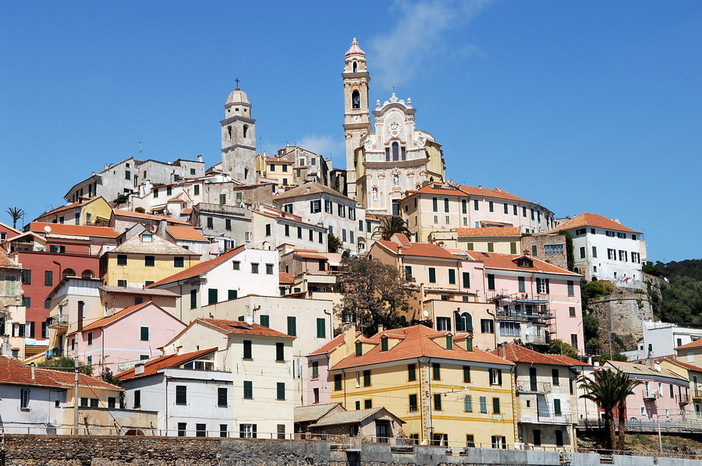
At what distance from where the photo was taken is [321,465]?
57625 mm

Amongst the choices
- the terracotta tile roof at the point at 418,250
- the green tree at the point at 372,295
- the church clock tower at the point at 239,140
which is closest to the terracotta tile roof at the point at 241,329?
the green tree at the point at 372,295

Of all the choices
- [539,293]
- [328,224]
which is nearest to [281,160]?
[328,224]

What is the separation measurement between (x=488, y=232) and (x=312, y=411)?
168ft

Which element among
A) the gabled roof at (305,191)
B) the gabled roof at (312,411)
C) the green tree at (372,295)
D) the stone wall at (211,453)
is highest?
the gabled roof at (305,191)

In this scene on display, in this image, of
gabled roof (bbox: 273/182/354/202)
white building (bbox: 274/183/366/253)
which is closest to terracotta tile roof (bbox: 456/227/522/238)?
white building (bbox: 274/183/366/253)

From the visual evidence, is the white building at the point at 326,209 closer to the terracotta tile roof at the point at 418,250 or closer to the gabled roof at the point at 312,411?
the terracotta tile roof at the point at 418,250

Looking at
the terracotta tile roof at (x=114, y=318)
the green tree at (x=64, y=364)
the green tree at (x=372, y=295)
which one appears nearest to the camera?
the green tree at (x=64, y=364)

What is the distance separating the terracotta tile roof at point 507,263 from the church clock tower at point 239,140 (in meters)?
39.8

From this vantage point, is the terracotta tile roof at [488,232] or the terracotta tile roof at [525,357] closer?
the terracotta tile roof at [525,357]

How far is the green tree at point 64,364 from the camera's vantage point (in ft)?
227

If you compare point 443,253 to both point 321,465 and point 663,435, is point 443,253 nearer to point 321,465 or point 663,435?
point 663,435

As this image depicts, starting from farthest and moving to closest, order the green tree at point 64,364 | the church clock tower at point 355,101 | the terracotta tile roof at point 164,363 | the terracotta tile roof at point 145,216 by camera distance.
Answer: the church clock tower at point 355,101
the terracotta tile roof at point 145,216
the green tree at point 64,364
the terracotta tile roof at point 164,363

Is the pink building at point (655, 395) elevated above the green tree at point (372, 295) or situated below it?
below

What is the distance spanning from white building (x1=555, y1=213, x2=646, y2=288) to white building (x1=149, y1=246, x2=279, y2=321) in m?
46.7
